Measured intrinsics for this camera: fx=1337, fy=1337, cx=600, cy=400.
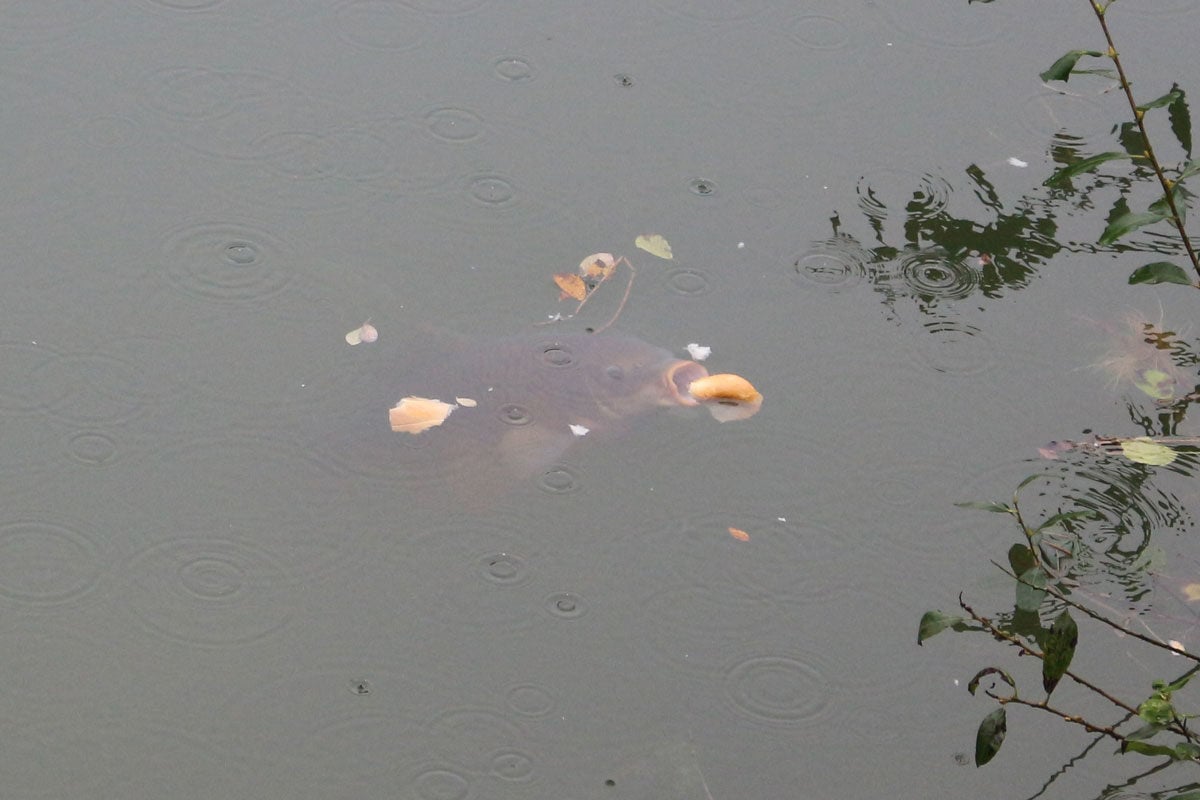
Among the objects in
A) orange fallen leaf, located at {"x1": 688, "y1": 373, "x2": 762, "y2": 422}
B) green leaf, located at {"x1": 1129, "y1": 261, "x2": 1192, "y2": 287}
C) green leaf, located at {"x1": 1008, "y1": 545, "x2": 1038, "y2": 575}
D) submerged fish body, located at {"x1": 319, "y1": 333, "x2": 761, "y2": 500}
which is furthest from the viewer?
orange fallen leaf, located at {"x1": 688, "y1": 373, "x2": 762, "y2": 422}

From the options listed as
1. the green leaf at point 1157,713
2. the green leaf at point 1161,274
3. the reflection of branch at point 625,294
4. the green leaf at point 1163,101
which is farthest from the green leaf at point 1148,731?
the reflection of branch at point 625,294

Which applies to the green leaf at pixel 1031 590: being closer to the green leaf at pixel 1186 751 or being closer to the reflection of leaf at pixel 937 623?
the reflection of leaf at pixel 937 623

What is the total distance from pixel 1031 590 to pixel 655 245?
50.3 inches

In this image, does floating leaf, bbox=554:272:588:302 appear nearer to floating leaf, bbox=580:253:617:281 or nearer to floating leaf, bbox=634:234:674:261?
floating leaf, bbox=580:253:617:281

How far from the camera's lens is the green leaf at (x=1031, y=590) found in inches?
58.4

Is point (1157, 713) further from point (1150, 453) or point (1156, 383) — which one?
point (1156, 383)

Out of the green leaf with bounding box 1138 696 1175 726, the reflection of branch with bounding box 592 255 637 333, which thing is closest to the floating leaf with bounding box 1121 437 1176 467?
the green leaf with bounding box 1138 696 1175 726

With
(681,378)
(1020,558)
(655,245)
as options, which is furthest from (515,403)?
(1020,558)

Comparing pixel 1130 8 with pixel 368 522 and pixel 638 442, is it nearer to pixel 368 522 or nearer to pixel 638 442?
pixel 638 442

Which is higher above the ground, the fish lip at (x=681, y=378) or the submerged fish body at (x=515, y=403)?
the fish lip at (x=681, y=378)

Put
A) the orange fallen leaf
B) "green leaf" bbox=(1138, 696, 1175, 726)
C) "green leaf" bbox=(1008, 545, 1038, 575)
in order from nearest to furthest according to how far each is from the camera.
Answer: "green leaf" bbox=(1138, 696, 1175, 726), "green leaf" bbox=(1008, 545, 1038, 575), the orange fallen leaf

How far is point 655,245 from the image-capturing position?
261 centimetres

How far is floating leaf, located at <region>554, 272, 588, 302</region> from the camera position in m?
2.51

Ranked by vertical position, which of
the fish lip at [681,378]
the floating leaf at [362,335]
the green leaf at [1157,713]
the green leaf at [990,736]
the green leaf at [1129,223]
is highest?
the green leaf at [1129,223]
